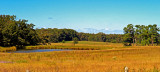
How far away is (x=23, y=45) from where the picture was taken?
8494 centimetres

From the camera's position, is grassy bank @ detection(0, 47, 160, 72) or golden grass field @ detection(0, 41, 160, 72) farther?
golden grass field @ detection(0, 41, 160, 72)

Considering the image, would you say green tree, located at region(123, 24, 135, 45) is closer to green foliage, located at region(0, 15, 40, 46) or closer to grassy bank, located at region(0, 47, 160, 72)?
Result: green foliage, located at region(0, 15, 40, 46)

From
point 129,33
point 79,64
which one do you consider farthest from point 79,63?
point 129,33

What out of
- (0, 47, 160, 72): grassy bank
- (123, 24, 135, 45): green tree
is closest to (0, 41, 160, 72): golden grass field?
(0, 47, 160, 72): grassy bank

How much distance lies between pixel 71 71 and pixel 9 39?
62.6 m

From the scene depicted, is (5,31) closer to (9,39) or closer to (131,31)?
(9,39)

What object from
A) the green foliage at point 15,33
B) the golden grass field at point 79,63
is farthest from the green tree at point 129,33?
the golden grass field at point 79,63

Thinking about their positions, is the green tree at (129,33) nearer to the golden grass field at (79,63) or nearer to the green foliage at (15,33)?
the green foliage at (15,33)

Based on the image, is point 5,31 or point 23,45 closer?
point 5,31

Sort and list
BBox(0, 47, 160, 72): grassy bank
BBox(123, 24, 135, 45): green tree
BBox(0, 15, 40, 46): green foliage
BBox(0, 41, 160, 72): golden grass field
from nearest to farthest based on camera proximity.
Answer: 1. BBox(0, 47, 160, 72): grassy bank
2. BBox(0, 41, 160, 72): golden grass field
3. BBox(0, 15, 40, 46): green foliage
4. BBox(123, 24, 135, 45): green tree

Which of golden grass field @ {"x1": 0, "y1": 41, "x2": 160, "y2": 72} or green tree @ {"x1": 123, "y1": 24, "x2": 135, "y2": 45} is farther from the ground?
green tree @ {"x1": 123, "y1": 24, "x2": 135, "y2": 45}

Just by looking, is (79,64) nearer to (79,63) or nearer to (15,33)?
(79,63)

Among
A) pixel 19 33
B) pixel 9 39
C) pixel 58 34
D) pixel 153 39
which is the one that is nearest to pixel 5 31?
pixel 9 39

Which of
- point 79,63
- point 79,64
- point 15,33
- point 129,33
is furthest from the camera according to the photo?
point 129,33
